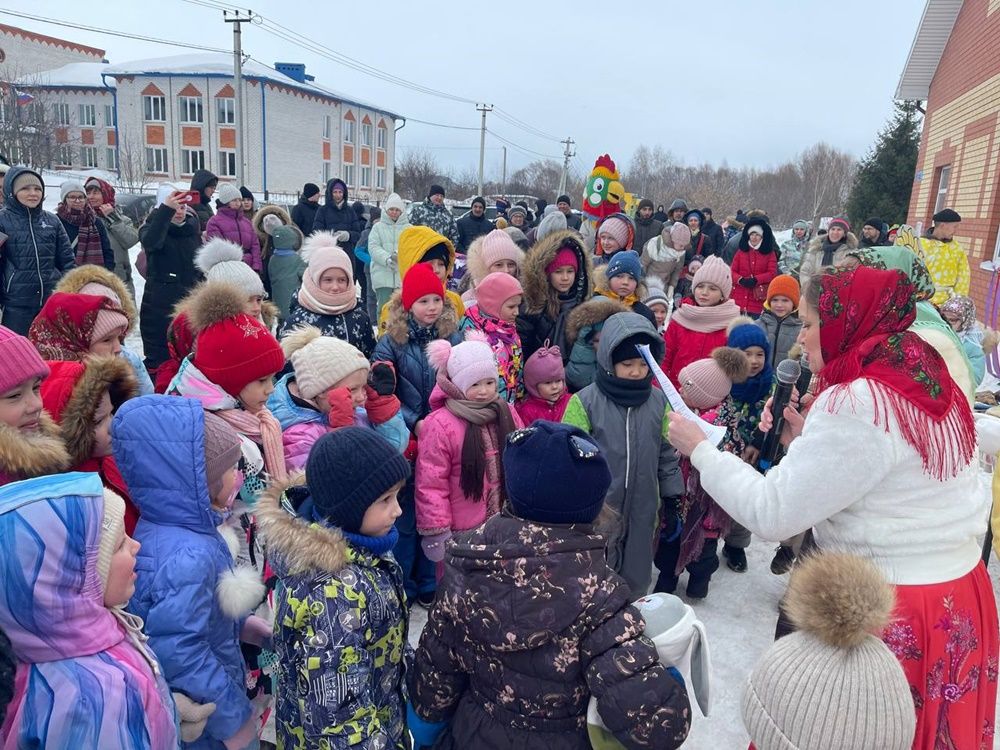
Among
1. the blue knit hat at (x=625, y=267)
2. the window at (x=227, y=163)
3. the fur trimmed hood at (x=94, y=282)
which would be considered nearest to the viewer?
the fur trimmed hood at (x=94, y=282)

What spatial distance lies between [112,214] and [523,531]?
7.67 m

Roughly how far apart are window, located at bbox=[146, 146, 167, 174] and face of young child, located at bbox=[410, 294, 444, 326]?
46.1 meters

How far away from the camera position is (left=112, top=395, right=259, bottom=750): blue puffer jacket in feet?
6.09

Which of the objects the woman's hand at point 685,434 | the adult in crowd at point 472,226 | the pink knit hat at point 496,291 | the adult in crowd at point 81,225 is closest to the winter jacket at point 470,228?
the adult in crowd at point 472,226

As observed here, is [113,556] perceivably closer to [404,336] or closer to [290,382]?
[290,382]

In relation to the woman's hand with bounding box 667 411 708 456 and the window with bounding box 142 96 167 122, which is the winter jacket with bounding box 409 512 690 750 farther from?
the window with bounding box 142 96 167 122

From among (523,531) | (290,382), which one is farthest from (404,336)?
(523,531)

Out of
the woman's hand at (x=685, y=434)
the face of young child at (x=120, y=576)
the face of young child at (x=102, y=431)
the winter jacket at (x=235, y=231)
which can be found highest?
the winter jacket at (x=235, y=231)

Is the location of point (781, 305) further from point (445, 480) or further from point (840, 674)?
point (840, 674)

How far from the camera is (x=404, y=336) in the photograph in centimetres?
394

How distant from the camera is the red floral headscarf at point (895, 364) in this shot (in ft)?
5.64

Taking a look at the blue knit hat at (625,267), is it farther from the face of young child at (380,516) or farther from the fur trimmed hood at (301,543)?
the fur trimmed hood at (301,543)

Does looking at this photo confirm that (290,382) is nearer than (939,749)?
No

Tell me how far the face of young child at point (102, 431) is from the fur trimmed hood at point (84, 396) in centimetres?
1
